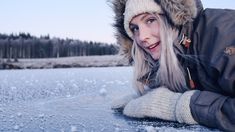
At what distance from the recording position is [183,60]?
7.02 feet

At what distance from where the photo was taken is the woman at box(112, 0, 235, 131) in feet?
5.82

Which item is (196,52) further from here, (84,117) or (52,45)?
(52,45)

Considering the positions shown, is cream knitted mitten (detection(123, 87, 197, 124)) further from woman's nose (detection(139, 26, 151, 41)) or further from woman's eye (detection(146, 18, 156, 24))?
woman's eye (detection(146, 18, 156, 24))

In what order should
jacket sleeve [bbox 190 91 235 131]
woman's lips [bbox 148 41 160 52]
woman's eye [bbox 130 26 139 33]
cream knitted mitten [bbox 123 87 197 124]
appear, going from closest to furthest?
1. jacket sleeve [bbox 190 91 235 131]
2. cream knitted mitten [bbox 123 87 197 124]
3. woman's lips [bbox 148 41 160 52]
4. woman's eye [bbox 130 26 139 33]

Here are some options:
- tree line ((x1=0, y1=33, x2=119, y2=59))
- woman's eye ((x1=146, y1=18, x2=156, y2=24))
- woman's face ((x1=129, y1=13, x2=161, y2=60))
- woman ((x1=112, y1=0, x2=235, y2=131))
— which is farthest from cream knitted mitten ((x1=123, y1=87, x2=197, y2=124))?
tree line ((x1=0, y1=33, x2=119, y2=59))

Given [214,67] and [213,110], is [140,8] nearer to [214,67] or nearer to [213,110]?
[214,67]

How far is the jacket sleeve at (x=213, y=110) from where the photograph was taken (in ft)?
5.56

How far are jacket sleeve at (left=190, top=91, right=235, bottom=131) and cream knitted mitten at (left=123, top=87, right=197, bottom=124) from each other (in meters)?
0.04

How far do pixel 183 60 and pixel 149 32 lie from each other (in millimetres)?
268

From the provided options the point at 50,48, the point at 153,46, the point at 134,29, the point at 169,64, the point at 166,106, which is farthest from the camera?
the point at 50,48

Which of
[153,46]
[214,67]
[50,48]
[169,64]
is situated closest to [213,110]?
[214,67]

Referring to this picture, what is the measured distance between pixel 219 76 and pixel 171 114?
0.33 m

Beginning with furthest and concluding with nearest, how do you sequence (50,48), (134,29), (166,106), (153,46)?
(50,48) → (134,29) → (153,46) → (166,106)

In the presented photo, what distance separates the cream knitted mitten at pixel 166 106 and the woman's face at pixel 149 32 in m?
0.30
